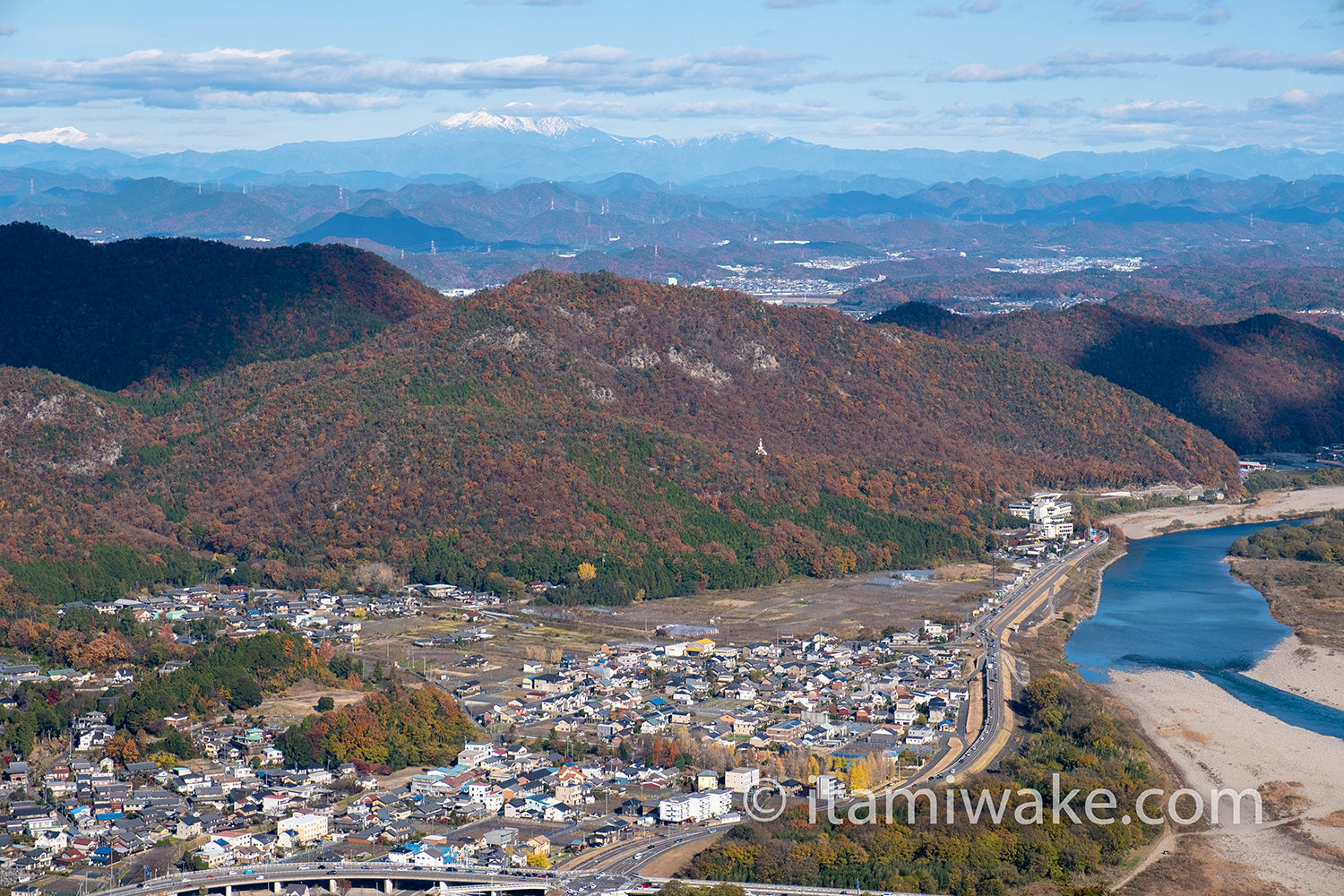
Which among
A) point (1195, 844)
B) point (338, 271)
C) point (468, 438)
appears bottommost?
point (1195, 844)

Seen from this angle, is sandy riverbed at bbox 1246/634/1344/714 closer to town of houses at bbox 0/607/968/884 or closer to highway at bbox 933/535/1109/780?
highway at bbox 933/535/1109/780

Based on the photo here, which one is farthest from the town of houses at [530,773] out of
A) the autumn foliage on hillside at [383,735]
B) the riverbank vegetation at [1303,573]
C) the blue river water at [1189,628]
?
the riverbank vegetation at [1303,573]

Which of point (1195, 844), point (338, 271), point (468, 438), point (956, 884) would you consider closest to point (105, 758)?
point (956, 884)

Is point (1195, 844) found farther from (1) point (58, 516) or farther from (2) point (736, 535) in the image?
(1) point (58, 516)

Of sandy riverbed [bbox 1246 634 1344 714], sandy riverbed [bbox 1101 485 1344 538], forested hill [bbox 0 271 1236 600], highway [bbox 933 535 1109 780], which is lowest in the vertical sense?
sandy riverbed [bbox 1246 634 1344 714]

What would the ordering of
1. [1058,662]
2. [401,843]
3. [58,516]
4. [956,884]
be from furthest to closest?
[58,516]
[1058,662]
[401,843]
[956,884]
